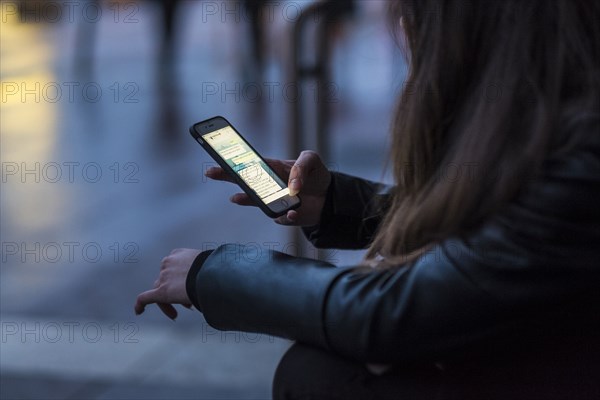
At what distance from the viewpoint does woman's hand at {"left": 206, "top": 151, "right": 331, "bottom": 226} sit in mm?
2131

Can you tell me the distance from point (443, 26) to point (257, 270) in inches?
21.6

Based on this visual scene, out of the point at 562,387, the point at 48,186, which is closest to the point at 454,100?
the point at 562,387

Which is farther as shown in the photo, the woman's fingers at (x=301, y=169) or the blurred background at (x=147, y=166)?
the blurred background at (x=147, y=166)

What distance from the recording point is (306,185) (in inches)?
87.3

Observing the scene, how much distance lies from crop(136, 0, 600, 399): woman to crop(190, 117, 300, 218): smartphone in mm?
209

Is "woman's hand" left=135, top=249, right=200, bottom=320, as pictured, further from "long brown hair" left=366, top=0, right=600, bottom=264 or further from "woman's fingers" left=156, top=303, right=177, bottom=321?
"long brown hair" left=366, top=0, right=600, bottom=264

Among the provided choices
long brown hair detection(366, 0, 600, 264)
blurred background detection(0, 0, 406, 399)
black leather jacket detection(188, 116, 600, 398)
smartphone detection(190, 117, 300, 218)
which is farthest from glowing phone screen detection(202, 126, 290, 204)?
long brown hair detection(366, 0, 600, 264)

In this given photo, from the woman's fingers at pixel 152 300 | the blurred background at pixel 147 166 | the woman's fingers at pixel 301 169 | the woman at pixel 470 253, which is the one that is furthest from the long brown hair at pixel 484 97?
the woman's fingers at pixel 152 300

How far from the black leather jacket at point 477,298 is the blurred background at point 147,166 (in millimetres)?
230

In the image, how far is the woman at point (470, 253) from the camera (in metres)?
1.57

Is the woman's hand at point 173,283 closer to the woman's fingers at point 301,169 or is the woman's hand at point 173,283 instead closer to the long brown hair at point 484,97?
the woman's fingers at point 301,169

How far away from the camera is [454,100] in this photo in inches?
68.0

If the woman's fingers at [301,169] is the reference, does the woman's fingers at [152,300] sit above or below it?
below

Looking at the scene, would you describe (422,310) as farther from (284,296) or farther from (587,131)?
(587,131)
